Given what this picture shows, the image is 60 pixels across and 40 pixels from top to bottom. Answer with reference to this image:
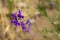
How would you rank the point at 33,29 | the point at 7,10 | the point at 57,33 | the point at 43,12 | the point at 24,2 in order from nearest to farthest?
the point at 43,12, the point at 57,33, the point at 33,29, the point at 7,10, the point at 24,2

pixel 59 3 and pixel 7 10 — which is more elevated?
pixel 59 3

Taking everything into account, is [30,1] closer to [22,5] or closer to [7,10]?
[22,5]

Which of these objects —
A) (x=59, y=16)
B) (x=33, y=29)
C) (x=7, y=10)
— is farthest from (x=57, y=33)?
(x=7, y=10)

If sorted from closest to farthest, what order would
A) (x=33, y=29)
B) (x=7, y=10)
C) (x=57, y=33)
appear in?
(x=57, y=33)
(x=33, y=29)
(x=7, y=10)

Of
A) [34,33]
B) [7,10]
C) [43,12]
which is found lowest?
[34,33]

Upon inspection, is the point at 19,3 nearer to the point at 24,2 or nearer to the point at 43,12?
the point at 24,2

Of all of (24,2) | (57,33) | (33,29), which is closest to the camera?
(57,33)

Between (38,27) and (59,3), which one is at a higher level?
(59,3)

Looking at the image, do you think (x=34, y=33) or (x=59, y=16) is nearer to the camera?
(x=59, y=16)

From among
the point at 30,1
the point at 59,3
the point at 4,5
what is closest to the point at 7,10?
the point at 4,5
